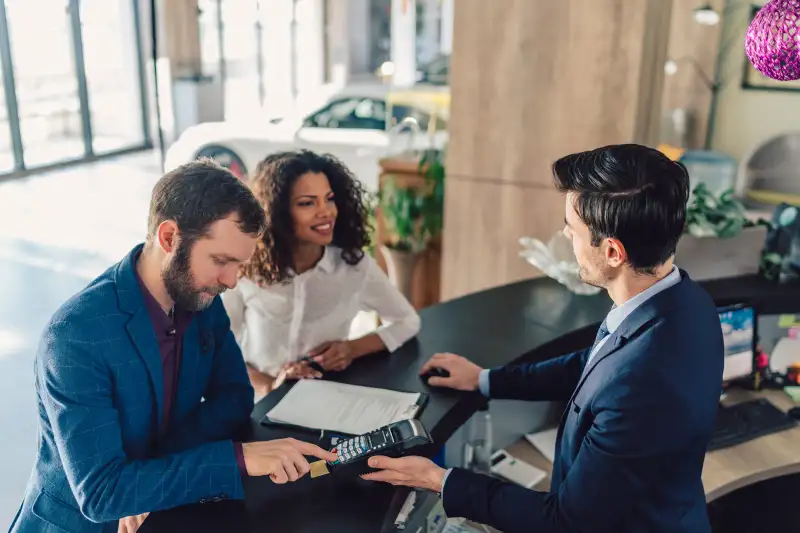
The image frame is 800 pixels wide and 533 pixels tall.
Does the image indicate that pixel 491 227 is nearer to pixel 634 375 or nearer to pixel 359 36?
pixel 634 375

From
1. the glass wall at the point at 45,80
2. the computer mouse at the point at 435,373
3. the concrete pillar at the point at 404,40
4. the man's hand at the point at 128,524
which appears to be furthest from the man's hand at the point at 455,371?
the concrete pillar at the point at 404,40

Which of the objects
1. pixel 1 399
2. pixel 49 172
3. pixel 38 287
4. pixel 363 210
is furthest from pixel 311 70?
pixel 363 210

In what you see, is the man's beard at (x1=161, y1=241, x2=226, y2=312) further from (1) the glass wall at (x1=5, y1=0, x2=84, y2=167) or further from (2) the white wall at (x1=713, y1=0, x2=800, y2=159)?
(1) the glass wall at (x1=5, y1=0, x2=84, y2=167)

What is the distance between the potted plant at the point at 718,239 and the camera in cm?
295

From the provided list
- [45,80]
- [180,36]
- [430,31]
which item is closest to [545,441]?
[45,80]

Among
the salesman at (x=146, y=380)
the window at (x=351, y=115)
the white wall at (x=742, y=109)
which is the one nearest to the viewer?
the salesman at (x=146, y=380)

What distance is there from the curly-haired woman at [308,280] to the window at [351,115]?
6.44m

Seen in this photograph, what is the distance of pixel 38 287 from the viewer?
614 cm

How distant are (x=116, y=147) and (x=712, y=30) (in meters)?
8.12

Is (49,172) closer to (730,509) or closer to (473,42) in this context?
(473,42)

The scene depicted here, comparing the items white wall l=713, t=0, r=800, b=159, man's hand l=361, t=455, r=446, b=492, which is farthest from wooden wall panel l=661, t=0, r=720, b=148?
man's hand l=361, t=455, r=446, b=492

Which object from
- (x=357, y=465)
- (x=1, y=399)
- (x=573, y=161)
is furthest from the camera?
(x=1, y=399)

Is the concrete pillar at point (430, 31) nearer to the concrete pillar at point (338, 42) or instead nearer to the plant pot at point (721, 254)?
the concrete pillar at point (338, 42)

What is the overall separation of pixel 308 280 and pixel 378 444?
88cm
